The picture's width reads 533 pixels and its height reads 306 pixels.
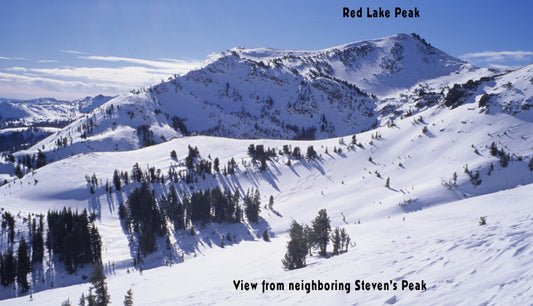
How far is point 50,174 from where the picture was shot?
85625 millimetres

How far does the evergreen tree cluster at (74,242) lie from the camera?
52250 millimetres

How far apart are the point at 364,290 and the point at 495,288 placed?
5810 mm

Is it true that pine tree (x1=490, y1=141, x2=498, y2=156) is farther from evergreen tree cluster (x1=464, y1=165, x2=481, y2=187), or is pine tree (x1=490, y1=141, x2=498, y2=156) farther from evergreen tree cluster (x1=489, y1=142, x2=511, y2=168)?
evergreen tree cluster (x1=464, y1=165, x2=481, y2=187)

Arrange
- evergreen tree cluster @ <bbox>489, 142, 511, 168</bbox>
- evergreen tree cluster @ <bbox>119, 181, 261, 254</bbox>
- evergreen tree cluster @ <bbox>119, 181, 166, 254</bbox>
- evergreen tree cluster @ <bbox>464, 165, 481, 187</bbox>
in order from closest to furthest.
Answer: evergreen tree cluster @ <bbox>464, 165, 481, 187</bbox>
evergreen tree cluster @ <bbox>489, 142, 511, 168</bbox>
evergreen tree cluster @ <bbox>119, 181, 166, 254</bbox>
evergreen tree cluster @ <bbox>119, 181, 261, 254</bbox>

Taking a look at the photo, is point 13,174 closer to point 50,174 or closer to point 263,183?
point 50,174

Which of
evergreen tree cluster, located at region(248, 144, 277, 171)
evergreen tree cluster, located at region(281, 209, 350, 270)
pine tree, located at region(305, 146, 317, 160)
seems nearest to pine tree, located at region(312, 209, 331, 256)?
evergreen tree cluster, located at region(281, 209, 350, 270)

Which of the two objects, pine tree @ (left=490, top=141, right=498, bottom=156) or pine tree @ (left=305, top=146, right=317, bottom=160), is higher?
pine tree @ (left=305, top=146, right=317, bottom=160)

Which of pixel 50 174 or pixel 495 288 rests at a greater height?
pixel 50 174

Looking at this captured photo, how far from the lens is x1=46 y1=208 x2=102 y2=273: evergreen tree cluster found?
52250 millimetres

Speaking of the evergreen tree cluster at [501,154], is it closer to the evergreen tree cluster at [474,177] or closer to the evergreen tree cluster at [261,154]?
the evergreen tree cluster at [474,177]

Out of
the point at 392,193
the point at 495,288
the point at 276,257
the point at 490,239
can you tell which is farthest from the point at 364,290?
the point at 392,193

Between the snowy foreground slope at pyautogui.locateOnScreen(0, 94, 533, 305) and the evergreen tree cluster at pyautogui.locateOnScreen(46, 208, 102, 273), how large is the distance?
6.66ft

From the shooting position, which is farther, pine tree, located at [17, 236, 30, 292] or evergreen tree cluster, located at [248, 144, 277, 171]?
evergreen tree cluster, located at [248, 144, 277, 171]

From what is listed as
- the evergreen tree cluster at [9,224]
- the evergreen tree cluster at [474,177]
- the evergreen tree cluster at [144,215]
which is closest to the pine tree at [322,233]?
the evergreen tree cluster at [474,177]
